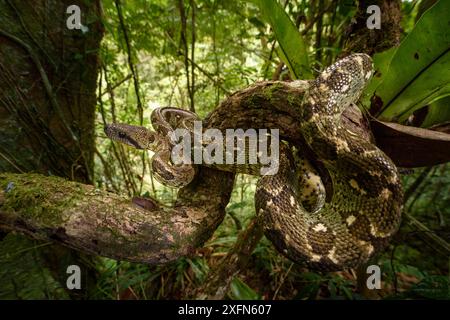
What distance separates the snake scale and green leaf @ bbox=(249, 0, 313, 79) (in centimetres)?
40

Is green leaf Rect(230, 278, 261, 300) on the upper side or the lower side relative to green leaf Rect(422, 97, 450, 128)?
lower

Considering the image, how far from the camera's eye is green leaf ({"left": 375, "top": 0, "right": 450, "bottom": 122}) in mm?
1479

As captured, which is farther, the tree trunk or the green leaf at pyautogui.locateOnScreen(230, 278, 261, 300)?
the green leaf at pyautogui.locateOnScreen(230, 278, 261, 300)

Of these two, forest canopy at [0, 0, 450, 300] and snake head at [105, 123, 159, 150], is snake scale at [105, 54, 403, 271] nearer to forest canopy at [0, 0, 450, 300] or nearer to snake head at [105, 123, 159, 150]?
forest canopy at [0, 0, 450, 300]

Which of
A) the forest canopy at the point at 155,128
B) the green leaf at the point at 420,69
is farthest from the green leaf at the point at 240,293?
the green leaf at the point at 420,69

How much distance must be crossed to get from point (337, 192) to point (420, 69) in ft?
2.70

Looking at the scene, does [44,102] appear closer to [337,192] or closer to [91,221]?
[91,221]

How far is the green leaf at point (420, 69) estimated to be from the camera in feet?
4.85

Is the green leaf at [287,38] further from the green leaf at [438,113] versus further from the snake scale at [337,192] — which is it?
the green leaf at [438,113]

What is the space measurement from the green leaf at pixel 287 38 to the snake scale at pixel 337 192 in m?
0.40

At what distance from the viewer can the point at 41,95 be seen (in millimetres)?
2748

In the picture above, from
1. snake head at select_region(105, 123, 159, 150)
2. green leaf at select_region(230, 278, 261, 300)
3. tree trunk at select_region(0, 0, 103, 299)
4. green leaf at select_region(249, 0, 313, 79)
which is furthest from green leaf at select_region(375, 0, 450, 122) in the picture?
tree trunk at select_region(0, 0, 103, 299)

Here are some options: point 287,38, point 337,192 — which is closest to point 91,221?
point 337,192

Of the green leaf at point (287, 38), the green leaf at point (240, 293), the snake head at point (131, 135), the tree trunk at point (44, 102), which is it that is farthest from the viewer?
the green leaf at point (240, 293)
